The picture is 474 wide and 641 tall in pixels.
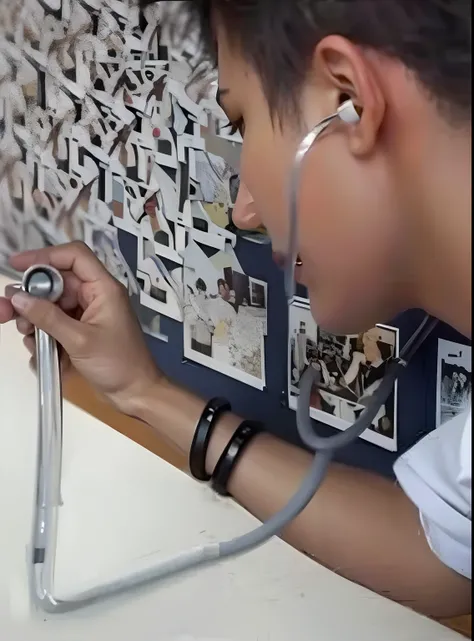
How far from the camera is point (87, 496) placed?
2.48 feet

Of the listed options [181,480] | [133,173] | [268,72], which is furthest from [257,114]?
[181,480]

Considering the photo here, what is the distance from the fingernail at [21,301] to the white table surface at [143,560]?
0.09 m

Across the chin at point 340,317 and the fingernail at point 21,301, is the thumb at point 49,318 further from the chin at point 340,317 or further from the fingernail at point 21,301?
the chin at point 340,317

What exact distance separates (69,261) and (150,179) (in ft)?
0.35

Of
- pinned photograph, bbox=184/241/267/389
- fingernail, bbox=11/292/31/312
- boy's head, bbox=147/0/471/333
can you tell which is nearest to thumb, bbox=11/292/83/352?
fingernail, bbox=11/292/31/312

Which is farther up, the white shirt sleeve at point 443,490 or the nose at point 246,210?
the nose at point 246,210

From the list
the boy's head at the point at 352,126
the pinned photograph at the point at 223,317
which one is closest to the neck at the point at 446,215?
the boy's head at the point at 352,126

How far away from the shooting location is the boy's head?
36 centimetres

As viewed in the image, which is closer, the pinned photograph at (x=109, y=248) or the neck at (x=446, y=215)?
the neck at (x=446, y=215)

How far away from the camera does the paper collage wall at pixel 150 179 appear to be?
26.7 inches

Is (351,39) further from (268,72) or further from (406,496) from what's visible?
(406,496)

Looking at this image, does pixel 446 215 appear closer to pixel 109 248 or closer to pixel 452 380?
pixel 452 380

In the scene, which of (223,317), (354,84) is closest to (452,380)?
(223,317)

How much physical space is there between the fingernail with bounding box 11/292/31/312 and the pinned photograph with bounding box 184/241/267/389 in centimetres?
15
